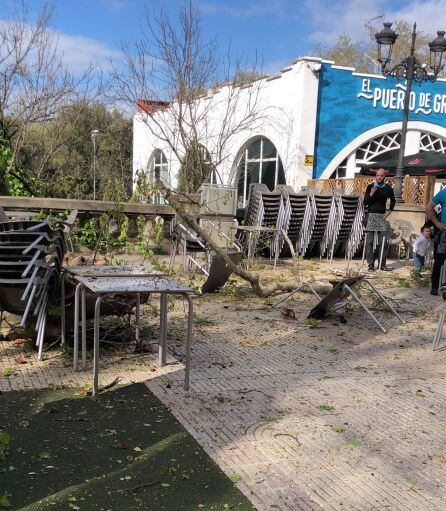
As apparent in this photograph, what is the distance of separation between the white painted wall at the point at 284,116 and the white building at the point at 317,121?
0.10 feet

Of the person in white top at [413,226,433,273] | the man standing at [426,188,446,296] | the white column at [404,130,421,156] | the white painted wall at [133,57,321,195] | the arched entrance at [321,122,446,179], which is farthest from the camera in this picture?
the white column at [404,130,421,156]

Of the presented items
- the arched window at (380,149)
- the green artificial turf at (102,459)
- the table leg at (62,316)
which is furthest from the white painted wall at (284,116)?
the green artificial turf at (102,459)

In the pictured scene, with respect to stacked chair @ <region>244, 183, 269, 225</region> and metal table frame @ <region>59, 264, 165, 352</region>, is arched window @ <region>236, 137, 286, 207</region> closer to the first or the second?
stacked chair @ <region>244, 183, 269, 225</region>

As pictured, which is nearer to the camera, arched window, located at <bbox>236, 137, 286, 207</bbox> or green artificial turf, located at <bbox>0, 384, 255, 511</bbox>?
green artificial turf, located at <bbox>0, 384, 255, 511</bbox>

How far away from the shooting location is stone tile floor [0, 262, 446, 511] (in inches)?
114

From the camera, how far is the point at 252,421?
3.62 meters

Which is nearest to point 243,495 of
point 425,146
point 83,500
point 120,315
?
point 83,500

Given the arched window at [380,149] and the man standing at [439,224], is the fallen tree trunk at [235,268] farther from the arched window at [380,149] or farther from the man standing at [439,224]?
the arched window at [380,149]

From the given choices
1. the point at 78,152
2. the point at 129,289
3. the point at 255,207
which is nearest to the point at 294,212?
the point at 255,207

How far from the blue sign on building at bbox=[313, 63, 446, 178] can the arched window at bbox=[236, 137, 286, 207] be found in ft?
5.89

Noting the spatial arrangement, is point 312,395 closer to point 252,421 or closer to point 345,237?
point 252,421

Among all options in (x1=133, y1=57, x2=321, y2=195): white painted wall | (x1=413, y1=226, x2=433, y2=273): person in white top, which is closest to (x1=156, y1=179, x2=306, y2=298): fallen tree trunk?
(x1=413, y1=226, x2=433, y2=273): person in white top

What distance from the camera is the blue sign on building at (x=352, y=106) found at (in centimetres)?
1770

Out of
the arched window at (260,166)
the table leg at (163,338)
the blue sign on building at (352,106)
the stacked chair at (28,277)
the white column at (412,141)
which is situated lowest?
the table leg at (163,338)
